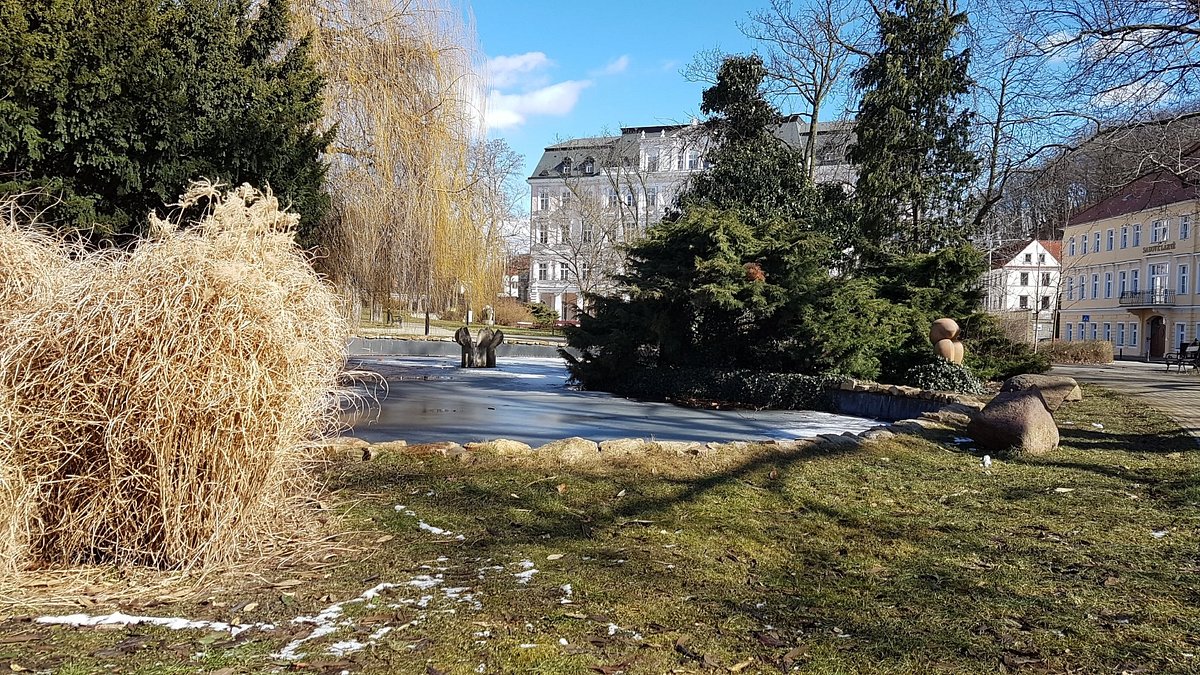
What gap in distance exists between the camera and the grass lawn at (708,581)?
3.04 meters

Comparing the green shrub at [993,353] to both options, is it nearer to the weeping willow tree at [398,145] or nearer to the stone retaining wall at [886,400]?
the stone retaining wall at [886,400]

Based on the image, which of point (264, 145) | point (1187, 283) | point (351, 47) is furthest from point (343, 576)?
point (1187, 283)

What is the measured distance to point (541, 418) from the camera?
1131cm

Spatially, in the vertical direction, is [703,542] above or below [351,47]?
below

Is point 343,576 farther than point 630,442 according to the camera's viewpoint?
No

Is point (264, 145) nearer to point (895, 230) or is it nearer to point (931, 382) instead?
point (931, 382)

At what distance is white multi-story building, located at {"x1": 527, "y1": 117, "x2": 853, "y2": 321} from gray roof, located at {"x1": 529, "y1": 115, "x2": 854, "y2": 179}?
87 mm

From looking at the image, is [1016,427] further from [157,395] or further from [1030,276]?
[1030,276]

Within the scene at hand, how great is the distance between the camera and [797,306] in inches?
581

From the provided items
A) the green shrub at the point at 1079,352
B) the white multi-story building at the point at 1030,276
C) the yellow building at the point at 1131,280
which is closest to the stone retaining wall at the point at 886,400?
the green shrub at the point at 1079,352

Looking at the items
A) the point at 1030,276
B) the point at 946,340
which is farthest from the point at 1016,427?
the point at 1030,276

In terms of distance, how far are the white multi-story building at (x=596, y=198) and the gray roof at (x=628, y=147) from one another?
87mm

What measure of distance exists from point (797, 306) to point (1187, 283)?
4454 centimetres

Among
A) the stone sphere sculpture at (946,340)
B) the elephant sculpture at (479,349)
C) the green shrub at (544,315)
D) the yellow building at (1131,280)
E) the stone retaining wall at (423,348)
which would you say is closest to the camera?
the stone sphere sculpture at (946,340)
